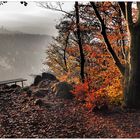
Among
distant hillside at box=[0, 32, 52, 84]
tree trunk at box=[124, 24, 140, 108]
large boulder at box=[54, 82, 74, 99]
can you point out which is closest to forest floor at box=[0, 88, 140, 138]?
tree trunk at box=[124, 24, 140, 108]

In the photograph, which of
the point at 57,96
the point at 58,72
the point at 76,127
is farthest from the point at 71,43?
the point at 76,127

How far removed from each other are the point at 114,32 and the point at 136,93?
349 inches

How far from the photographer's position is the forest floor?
31.4ft

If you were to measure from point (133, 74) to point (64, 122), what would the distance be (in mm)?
3473

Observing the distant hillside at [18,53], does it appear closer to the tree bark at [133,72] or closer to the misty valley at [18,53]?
the misty valley at [18,53]

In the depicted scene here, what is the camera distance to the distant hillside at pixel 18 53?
346ft

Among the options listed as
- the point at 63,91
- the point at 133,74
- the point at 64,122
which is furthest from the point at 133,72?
the point at 63,91

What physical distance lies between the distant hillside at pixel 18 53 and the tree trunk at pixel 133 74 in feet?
299

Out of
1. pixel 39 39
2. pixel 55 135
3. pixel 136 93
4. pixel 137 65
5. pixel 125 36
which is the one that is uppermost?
pixel 39 39

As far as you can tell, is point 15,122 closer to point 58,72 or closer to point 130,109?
point 130,109

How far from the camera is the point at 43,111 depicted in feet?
41.3

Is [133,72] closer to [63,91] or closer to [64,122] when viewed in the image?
[64,122]

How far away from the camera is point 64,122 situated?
10.8 meters

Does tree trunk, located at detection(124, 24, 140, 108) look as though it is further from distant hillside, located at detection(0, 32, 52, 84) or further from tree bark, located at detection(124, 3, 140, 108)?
distant hillside, located at detection(0, 32, 52, 84)
